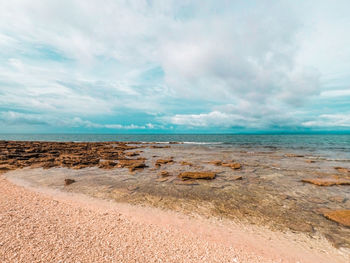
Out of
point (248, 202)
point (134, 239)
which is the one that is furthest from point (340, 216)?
point (134, 239)

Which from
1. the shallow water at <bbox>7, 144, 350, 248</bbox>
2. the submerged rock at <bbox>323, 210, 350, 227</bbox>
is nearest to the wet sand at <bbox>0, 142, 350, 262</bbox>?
the shallow water at <bbox>7, 144, 350, 248</bbox>

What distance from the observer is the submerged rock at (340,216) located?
9156mm

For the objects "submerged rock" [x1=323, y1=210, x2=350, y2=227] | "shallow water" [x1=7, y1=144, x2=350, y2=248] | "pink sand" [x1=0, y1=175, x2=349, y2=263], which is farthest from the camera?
"shallow water" [x1=7, y1=144, x2=350, y2=248]

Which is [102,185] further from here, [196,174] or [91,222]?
[196,174]

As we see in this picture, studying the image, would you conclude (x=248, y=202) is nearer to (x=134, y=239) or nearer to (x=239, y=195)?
(x=239, y=195)

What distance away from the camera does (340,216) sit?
9.64 meters

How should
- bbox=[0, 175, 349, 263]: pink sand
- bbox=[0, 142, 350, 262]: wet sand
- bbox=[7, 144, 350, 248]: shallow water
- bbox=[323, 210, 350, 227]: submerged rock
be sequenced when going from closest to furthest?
bbox=[0, 175, 349, 263]: pink sand < bbox=[0, 142, 350, 262]: wet sand < bbox=[323, 210, 350, 227]: submerged rock < bbox=[7, 144, 350, 248]: shallow water

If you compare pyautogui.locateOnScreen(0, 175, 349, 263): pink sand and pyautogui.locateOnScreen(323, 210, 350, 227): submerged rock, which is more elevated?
pyautogui.locateOnScreen(0, 175, 349, 263): pink sand

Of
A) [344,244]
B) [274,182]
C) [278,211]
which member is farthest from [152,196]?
[274,182]

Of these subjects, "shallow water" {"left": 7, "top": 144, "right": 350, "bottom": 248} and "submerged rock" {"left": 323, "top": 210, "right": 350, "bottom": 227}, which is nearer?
"submerged rock" {"left": 323, "top": 210, "right": 350, "bottom": 227}

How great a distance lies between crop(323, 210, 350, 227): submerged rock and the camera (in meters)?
9.16

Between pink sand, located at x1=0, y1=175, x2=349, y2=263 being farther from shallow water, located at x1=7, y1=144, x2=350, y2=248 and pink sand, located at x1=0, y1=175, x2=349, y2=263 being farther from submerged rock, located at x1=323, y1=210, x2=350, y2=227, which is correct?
submerged rock, located at x1=323, y1=210, x2=350, y2=227

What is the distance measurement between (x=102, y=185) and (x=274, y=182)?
1697cm

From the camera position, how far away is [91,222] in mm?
8227
